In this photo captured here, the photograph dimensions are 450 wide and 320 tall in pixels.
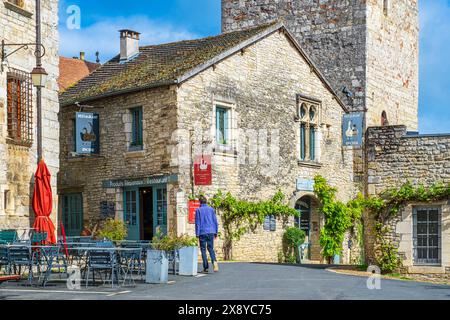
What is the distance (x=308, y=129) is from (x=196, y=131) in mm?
5573

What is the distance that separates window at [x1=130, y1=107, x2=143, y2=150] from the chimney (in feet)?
14.4

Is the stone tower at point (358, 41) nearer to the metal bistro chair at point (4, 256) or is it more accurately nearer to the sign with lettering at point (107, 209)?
the sign with lettering at point (107, 209)

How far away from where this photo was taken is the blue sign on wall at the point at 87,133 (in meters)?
25.2

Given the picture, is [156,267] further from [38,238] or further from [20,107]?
[20,107]

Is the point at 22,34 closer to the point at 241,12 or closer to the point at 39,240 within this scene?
the point at 39,240

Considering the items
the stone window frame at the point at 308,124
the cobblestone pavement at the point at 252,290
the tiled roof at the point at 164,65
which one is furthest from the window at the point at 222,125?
the cobblestone pavement at the point at 252,290

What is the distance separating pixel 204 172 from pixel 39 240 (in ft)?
24.9

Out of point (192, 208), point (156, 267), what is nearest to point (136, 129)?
point (192, 208)

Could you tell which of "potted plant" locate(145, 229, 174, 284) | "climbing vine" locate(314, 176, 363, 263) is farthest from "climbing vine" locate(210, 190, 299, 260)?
"potted plant" locate(145, 229, 174, 284)

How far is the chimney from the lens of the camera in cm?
2898

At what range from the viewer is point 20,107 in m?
19.5

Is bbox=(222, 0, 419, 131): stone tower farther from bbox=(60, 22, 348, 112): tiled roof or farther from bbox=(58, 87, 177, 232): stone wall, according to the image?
bbox=(58, 87, 177, 232): stone wall

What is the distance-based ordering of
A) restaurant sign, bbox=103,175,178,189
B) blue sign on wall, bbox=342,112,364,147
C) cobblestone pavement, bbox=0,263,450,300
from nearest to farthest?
cobblestone pavement, bbox=0,263,450,300 < restaurant sign, bbox=103,175,178,189 < blue sign on wall, bbox=342,112,364,147
